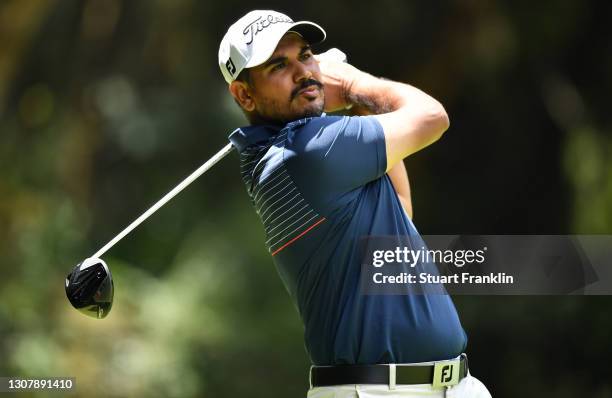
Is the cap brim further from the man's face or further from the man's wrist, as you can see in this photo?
the man's wrist

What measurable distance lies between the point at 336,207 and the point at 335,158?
0.11m

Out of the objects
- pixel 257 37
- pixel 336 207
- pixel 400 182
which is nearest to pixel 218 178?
pixel 400 182

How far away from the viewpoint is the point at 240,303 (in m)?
6.09

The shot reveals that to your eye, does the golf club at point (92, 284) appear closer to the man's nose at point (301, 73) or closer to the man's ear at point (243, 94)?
the man's ear at point (243, 94)

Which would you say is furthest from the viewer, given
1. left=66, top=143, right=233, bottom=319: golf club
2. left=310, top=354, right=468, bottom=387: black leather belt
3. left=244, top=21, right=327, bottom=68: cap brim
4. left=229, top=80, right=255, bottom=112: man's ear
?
left=66, top=143, right=233, bottom=319: golf club

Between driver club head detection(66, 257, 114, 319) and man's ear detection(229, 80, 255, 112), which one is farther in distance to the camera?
driver club head detection(66, 257, 114, 319)

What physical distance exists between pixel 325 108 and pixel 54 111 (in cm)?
429

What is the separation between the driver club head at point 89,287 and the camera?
2.57 meters

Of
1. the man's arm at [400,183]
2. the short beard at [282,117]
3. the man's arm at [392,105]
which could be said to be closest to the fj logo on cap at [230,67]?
the short beard at [282,117]

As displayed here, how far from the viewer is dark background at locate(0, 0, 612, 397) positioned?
226 inches

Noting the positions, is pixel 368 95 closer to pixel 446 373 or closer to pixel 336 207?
pixel 336 207

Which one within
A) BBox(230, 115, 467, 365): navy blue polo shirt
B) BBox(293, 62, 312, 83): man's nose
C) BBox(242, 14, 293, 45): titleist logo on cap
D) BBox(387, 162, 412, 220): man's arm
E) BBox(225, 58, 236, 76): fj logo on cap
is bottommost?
BBox(230, 115, 467, 365): navy blue polo shirt

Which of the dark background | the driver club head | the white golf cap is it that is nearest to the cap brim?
the white golf cap

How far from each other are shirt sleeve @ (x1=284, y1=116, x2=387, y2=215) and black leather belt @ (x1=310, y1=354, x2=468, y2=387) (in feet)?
1.12
